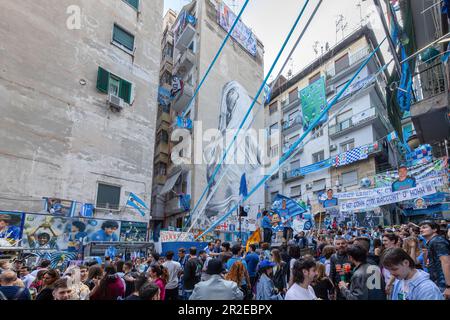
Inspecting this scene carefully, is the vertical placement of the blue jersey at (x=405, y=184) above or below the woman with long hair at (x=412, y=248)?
above

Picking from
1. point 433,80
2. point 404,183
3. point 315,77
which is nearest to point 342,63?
point 315,77

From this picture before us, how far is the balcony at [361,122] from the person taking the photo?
2669 cm

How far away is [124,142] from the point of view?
1931cm

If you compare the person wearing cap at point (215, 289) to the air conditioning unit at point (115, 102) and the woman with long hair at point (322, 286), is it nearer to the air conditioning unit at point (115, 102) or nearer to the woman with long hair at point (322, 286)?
the woman with long hair at point (322, 286)

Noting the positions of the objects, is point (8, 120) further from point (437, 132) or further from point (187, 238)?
point (437, 132)

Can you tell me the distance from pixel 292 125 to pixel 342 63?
345 inches

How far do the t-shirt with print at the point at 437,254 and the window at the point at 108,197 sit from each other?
16564 mm

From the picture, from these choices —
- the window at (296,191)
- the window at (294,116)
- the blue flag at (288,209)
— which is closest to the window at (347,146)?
the window at (296,191)

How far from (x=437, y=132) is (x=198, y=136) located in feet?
62.5

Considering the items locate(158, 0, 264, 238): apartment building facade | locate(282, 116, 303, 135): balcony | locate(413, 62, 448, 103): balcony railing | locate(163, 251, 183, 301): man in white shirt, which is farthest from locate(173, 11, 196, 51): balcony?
locate(163, 251, 183, 301): man in white shirt

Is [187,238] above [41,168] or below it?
below

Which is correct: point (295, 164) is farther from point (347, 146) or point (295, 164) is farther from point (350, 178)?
point (350, 178)

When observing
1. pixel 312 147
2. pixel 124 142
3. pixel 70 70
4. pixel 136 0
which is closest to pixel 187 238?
pixel 124 142

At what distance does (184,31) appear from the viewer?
2950 cm
